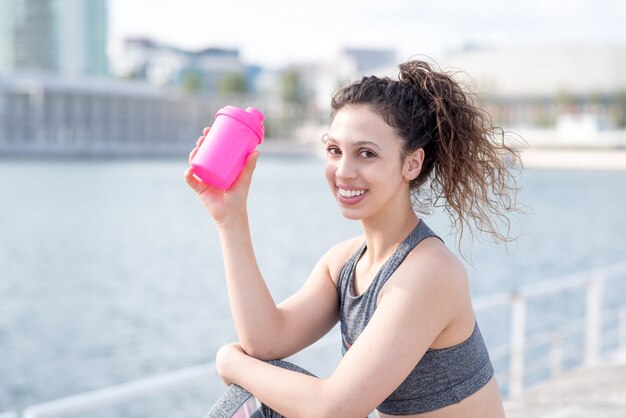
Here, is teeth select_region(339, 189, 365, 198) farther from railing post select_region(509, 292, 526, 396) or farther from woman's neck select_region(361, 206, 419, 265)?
railing post select_region(509, 292, 526, 396)

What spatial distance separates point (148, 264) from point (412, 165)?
49.6 ft

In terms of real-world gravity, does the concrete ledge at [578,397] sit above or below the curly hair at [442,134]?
below

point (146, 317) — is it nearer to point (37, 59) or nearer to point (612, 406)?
point (612, 406)

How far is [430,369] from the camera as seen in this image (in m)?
1.09

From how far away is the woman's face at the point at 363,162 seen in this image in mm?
1099

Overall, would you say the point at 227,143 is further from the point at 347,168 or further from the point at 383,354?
the point at 383,354

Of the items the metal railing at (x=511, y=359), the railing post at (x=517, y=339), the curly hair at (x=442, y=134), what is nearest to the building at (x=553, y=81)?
the metal railing at (x=511, y=359)

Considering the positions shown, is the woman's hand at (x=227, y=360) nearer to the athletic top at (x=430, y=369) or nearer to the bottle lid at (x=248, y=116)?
the athletic top at (x=430, y=369)

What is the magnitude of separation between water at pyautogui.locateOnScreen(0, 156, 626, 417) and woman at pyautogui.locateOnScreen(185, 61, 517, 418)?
260mm

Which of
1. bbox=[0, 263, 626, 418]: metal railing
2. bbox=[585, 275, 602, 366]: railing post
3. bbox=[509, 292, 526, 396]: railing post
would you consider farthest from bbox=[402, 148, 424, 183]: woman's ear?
bbox=[585, 275, 602, 366]: railing post

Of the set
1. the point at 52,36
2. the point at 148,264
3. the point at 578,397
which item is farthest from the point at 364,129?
the point at 52,36

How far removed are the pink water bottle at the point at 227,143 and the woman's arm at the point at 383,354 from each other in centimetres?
23

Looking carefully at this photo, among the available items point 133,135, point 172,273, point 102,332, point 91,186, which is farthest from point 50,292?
point 133,135

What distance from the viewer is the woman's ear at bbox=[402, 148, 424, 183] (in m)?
1.13
